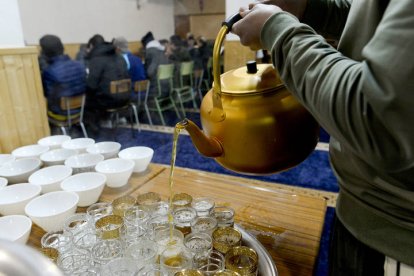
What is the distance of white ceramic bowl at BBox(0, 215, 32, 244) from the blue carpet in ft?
4.38

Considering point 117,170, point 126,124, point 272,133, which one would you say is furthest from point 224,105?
point 126,124

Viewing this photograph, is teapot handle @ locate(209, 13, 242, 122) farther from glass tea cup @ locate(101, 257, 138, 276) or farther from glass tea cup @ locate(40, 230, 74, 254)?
glass tea cup @ locate(40, 230, 74, 254)

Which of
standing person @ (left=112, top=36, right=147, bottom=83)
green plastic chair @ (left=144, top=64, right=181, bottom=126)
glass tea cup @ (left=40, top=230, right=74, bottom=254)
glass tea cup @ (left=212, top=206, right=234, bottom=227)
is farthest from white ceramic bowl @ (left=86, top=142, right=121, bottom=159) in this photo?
green plastic chair @ (left=144, top=64, right=181, bottom=126)

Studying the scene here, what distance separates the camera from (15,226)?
0.93 metres

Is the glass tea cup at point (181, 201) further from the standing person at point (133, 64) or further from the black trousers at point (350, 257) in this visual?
the standing person at point (133, 64)

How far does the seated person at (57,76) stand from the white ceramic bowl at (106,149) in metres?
2.08

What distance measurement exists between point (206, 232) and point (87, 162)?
766 mm

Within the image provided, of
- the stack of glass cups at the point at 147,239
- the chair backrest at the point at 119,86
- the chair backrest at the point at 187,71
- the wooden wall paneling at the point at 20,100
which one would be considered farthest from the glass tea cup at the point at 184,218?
the chair backrest at the point at 187,71

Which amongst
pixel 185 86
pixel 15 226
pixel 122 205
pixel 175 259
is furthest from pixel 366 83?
pixel 185 86

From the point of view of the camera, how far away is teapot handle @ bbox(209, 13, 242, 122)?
71cm

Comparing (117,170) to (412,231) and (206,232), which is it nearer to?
(206,232)

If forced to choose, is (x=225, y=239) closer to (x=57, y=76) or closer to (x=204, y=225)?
(x=204, y=225)

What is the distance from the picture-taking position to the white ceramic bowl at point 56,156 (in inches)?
54.4

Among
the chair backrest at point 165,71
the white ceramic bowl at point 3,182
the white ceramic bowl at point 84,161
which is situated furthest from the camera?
the chair backrest at point 165,71
